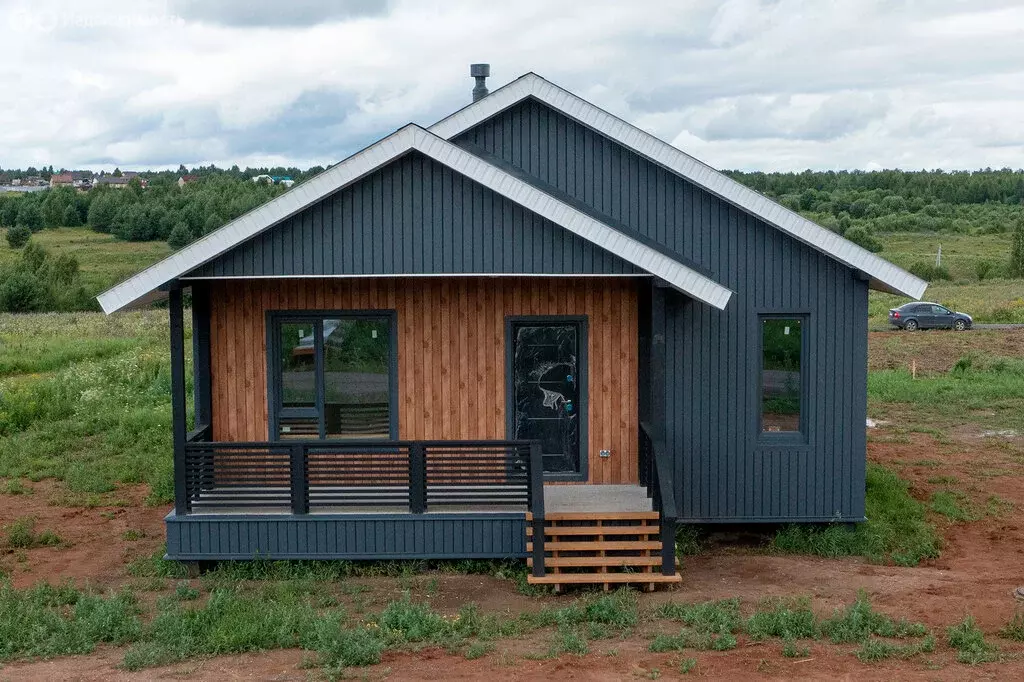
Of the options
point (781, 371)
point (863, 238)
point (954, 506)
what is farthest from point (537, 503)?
point (863, 238)

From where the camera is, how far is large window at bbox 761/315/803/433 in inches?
500

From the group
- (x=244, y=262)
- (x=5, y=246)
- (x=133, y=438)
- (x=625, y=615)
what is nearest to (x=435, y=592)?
(x=625, y=615)

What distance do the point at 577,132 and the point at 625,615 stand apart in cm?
595

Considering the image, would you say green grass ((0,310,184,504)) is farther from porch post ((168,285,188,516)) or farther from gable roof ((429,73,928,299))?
gable roof ((429,73,928,299))

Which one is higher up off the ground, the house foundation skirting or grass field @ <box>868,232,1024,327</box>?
grass field @ <box>868,232,1024,327</box>

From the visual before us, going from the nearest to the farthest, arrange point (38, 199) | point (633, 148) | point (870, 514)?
point (633, 148) < point (870, 514) < point (38, 199)

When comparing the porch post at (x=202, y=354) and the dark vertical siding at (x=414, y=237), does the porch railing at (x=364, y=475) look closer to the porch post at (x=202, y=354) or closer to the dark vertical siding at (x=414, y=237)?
the porch post at (x=202, y=354)

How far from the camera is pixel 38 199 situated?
102 metres

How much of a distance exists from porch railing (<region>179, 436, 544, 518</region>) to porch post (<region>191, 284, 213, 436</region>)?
0.55 metres

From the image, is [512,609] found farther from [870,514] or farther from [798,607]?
[870,514]

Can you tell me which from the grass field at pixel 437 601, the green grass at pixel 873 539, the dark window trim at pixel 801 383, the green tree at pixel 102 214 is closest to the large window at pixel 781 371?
the dark window trim at pixel 801 383

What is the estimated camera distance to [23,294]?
186 ft

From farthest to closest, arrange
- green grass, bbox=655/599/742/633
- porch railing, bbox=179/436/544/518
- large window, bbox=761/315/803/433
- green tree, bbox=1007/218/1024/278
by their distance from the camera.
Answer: green tree, bbox=1007/218/1024/278, large window, bbox=761/315/803/433, porch railing, bbox=179/436/544/518, green grass, bbox=655/599/742/633

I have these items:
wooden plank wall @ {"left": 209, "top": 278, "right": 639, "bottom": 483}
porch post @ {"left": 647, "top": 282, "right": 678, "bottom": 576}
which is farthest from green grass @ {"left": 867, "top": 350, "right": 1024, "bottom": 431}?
porch post @ {"left": 647, "top": 282, "right": 678, "bottom": 576}
